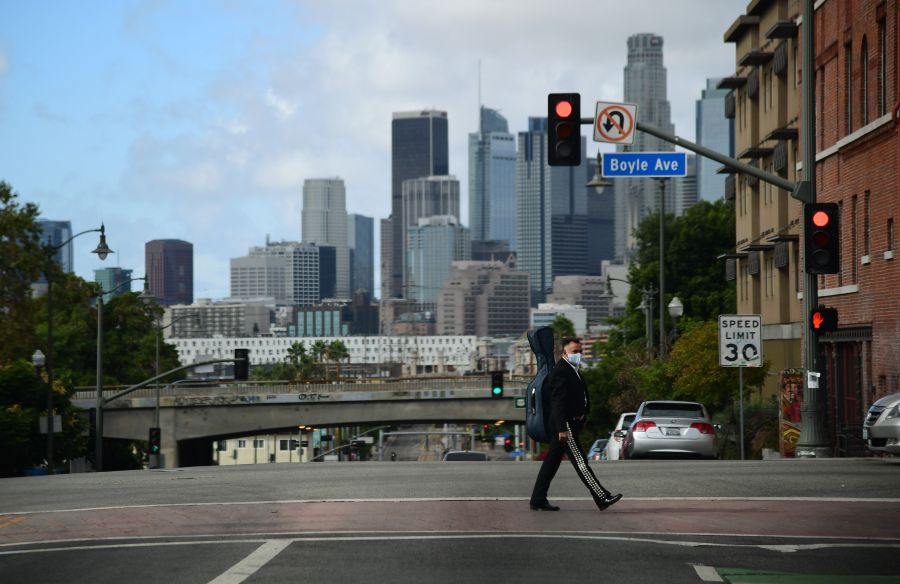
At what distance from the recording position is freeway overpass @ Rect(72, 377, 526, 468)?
8362 centimetres

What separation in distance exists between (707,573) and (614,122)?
14.3 m

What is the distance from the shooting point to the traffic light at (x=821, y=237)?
23875mm

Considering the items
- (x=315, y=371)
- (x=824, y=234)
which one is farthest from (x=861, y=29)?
(x=315, y=371)

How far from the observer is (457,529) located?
45.2 feet

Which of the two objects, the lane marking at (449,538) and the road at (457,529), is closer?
the road at (457,529)

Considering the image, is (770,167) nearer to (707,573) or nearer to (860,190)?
(860,190)

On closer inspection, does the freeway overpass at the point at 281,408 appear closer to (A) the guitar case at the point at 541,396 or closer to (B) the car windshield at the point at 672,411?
(B) the car windshield at the point at 672,411

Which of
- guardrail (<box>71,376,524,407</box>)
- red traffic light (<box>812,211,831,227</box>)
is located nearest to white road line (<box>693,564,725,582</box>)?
red traffic light (<box>812,211,831,227</box>)

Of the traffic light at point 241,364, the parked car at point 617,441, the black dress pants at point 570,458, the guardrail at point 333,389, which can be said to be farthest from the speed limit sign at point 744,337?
the guardrail at point 333,389

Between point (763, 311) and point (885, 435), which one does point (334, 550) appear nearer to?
point (885, 435)

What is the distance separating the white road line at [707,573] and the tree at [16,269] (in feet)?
167

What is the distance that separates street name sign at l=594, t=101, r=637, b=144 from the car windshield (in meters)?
7.66

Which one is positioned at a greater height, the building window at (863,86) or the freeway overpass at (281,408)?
the building window at (863,86)

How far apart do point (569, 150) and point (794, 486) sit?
267 inches
